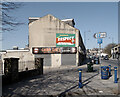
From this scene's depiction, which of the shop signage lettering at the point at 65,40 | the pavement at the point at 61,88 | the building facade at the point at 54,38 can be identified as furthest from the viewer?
the shop signage lettering at the point at 65,40

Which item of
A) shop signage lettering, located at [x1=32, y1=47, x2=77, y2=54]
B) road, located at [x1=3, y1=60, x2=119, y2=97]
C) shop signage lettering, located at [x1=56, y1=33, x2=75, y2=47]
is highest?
shop signage lettering, located at [x1=56, y1=33, x2=75, y2=47]

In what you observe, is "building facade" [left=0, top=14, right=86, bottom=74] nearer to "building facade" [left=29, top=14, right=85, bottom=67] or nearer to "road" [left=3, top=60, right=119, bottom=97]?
"building facade" [left=29, top=14, right=85, bottom=67]

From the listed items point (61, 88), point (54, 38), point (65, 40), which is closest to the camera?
point (61, 88)

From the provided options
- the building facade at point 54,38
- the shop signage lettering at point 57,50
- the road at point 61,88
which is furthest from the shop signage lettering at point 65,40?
the road at point 61,88

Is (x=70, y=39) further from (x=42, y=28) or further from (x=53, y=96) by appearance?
(x=53, y=96)

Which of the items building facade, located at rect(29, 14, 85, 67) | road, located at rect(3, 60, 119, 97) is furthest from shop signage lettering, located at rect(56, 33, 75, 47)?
road, located at rect(3, 60, 119, 97)

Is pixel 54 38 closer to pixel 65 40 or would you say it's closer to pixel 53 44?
pixel 53 44

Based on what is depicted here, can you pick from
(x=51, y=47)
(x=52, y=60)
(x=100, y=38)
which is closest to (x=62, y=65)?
(x=52, y=60)

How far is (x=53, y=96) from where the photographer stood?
6.96 meters

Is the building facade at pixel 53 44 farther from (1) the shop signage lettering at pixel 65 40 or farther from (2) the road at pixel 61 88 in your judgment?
(2) the road at pixel 61 88

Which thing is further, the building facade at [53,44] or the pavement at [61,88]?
the building facade at [53,44]

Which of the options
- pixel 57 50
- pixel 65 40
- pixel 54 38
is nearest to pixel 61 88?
pixel 57 50

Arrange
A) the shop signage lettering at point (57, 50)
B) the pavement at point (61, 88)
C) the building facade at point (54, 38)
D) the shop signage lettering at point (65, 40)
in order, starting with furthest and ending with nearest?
the shop signage lettering at point (65, 40)
the building facade at point (54, 38)
the shop signage lettering at point (57, 50)
the pavement at point (61, 88)

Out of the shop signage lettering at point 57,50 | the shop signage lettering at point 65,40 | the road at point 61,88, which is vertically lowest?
the road at point 61,88
